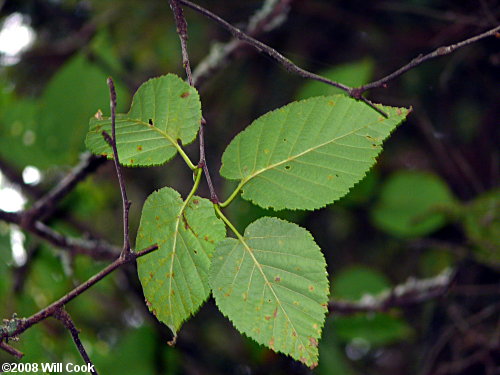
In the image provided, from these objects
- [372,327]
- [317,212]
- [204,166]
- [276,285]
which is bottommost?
[372,327]

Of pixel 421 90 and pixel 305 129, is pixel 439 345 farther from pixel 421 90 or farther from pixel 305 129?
pixel 305 129

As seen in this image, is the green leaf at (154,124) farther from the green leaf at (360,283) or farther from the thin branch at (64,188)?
the green leaf at (360,283)

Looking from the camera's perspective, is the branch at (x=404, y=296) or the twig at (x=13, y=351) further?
the branch at (x=404, y=296)

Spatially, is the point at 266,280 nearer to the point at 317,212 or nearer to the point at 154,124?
the point at 154,124

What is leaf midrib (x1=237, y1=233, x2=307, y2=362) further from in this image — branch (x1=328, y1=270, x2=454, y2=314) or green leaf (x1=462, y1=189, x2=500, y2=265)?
green leaf (x1=462, y1=189, x2=500, y2=265)

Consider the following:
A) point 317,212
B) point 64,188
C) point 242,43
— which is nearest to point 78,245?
point 64,188

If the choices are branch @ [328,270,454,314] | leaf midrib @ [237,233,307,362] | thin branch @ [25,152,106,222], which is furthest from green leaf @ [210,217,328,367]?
branch @ [328,270,454,314]

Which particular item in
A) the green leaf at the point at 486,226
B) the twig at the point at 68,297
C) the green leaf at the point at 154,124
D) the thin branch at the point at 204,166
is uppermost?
the green leaf at the point at 154,124

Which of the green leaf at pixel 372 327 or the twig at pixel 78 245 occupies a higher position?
the twig at pixel 78 245

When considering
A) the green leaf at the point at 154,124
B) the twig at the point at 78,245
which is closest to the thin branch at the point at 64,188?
the twig at the point at 78,245
